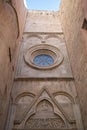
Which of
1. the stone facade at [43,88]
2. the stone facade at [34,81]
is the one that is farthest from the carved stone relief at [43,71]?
the stone facade at [34,81]

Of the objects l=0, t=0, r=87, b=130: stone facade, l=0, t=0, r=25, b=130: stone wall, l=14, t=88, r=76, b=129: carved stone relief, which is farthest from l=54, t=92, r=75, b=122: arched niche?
l=0, t=0, r=25, b=130: stone wall

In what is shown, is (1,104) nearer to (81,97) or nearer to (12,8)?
(81,97)

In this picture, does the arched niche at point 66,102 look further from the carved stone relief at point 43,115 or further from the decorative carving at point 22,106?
the decorative carving at point 22,106

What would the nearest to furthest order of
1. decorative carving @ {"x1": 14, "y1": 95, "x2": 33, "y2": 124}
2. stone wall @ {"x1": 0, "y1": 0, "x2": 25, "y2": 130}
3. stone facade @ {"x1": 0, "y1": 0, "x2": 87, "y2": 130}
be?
1. stone wall @ {"x1": 0, "y1": 0, "x2": 25, "y2": 130}
2. stone facade @ {"x1": 0, "y1": 0, "x2": 87, "y2": 130}
3. decorative carving @ {"x1": 14, "y1": 95, "x2": 33, "y2": 124}

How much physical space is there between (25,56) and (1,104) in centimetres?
347

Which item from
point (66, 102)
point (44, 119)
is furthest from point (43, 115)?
point (66, 102)

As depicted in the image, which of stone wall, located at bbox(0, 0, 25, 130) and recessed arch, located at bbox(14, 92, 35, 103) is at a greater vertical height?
stone wall, located at bbox(0, 0, 25, 130)

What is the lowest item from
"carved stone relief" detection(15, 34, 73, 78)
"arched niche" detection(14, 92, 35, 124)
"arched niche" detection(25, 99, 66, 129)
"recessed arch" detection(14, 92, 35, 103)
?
"arched niche" detection(25, 99, 66, 129)

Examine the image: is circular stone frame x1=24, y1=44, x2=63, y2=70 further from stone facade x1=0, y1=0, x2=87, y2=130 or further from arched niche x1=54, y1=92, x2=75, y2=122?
arched niche x1=54, y1=92, x2=75, y2=122

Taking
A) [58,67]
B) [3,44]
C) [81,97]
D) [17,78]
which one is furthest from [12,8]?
[81,97]

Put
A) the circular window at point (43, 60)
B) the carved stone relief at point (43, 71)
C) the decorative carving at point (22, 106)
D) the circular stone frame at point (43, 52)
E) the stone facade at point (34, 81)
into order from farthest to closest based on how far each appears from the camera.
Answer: the circular window at point (43, 60)
the circular stone frame at point (43, 52)
the carved stone relief at point (43, 71)
the decorative carving at point (22, 106)
the stone facade at point (34, 81)

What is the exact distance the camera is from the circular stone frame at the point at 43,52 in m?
8.19

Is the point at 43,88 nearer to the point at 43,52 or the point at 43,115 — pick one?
the point at 43,115

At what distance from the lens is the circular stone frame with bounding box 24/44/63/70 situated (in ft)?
26.9
